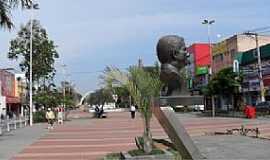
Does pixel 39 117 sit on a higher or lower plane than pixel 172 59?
lower

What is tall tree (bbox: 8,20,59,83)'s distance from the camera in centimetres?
5012

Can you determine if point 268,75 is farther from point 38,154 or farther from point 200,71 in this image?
point 38,154

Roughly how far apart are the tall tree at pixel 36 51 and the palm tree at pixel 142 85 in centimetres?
3611

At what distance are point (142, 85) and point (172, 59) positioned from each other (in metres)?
1.07

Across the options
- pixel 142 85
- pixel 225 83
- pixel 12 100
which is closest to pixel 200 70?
pixel 12 100

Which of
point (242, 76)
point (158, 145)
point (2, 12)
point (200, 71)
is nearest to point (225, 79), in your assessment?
point (242, 76)

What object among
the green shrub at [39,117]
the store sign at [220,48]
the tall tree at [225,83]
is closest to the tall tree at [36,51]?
the green shrub at [39,117]

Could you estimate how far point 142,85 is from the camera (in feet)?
47.8

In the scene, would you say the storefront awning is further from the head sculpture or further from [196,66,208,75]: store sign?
the head sculpture

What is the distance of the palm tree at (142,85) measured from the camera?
14555mm

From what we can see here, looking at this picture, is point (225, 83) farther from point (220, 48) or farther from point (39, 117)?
point (39, 117)

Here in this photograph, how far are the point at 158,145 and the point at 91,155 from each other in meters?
2.72

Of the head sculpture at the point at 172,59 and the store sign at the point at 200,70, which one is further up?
the store sign at the point at 200,70

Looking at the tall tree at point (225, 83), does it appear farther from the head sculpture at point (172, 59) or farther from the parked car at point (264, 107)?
the head sculpture at point (172, 59)
